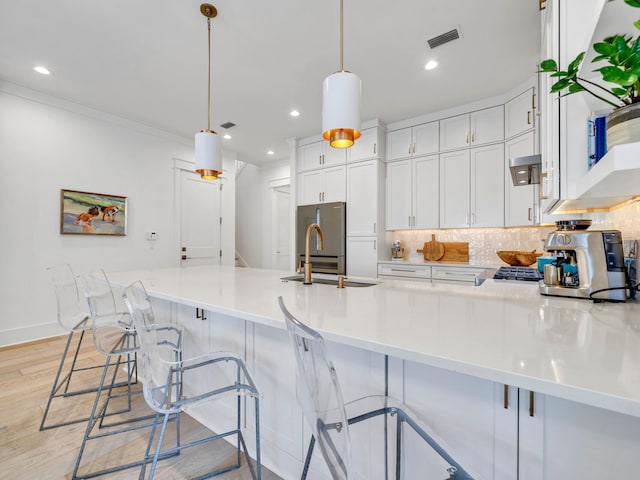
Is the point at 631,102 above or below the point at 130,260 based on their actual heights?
above

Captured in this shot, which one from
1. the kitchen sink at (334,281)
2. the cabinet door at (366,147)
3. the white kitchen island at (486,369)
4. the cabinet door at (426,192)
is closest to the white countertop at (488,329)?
the white kitchen island at (486,369)

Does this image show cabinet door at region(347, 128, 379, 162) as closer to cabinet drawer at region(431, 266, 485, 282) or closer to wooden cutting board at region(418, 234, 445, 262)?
wooden cutting board at region(418, 234, 445, 262)

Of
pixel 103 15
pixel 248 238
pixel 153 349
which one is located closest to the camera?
pixel 153 349

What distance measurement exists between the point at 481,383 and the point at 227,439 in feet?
4.90

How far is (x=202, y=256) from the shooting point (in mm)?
4969

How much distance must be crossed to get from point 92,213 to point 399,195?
393 cm

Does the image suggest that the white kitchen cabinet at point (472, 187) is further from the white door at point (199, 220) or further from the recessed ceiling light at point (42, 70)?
the recessed ceiling light at point (42, 70)

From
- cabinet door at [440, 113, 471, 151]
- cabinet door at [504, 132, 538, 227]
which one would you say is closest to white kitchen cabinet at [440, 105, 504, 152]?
cabinet door at [440, 113, 471, 151]

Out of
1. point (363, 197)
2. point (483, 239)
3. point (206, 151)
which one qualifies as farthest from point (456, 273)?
point (206, 151)

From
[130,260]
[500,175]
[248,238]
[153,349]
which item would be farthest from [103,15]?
[248,238]

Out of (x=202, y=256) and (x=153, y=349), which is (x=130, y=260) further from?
(x=153, y=349)

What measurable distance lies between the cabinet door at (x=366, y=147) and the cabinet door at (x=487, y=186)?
1200 millimetres

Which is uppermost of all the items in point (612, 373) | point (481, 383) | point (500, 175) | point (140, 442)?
point (500, 175)

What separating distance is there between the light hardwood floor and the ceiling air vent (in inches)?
124
